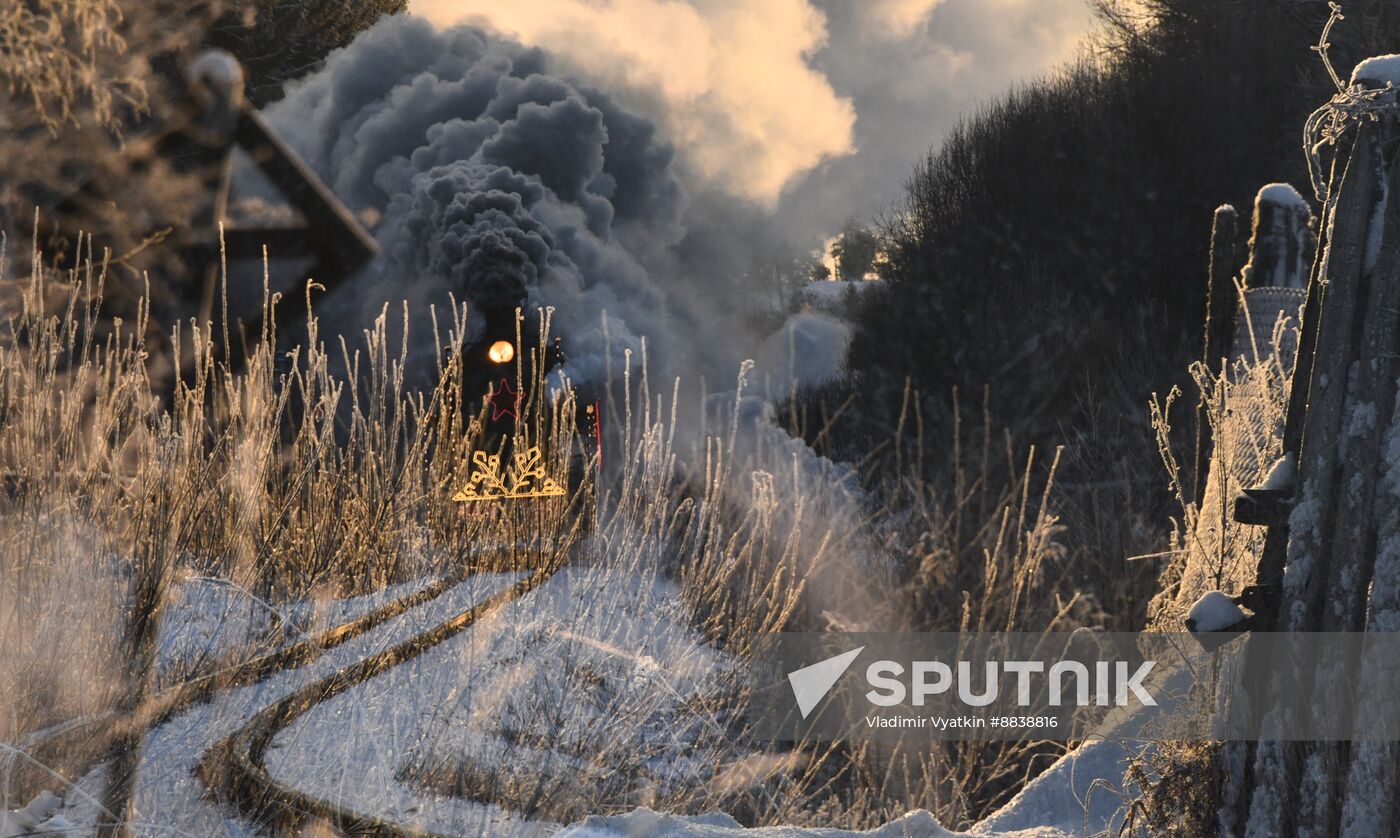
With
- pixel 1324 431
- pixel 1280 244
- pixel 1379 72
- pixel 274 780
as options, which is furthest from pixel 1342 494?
pixel 1280 244

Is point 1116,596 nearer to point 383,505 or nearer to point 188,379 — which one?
point 383,505

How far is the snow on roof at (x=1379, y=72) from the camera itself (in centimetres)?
217

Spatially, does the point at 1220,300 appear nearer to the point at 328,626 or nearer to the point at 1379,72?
the point at 1379,72

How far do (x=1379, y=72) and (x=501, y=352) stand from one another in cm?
719

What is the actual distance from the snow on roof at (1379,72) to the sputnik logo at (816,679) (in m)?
3.80

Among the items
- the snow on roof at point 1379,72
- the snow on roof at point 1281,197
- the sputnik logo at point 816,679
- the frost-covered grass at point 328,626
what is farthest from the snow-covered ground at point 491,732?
the snow on roof at point 1281,197

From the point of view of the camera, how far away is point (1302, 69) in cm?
1305

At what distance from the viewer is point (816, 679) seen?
5.82 m

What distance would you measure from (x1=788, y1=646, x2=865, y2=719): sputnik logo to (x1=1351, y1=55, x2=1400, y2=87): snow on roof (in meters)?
3.80

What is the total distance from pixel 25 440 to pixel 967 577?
519 cm

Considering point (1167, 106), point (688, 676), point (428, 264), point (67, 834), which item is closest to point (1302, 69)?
point (1167, 106)

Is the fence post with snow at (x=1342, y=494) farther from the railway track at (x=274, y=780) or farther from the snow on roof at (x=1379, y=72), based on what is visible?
the railway track at (x=274, y=780)

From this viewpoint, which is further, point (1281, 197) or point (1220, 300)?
point (1220, 300)

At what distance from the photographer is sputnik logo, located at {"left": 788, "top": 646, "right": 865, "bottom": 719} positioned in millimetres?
5465
